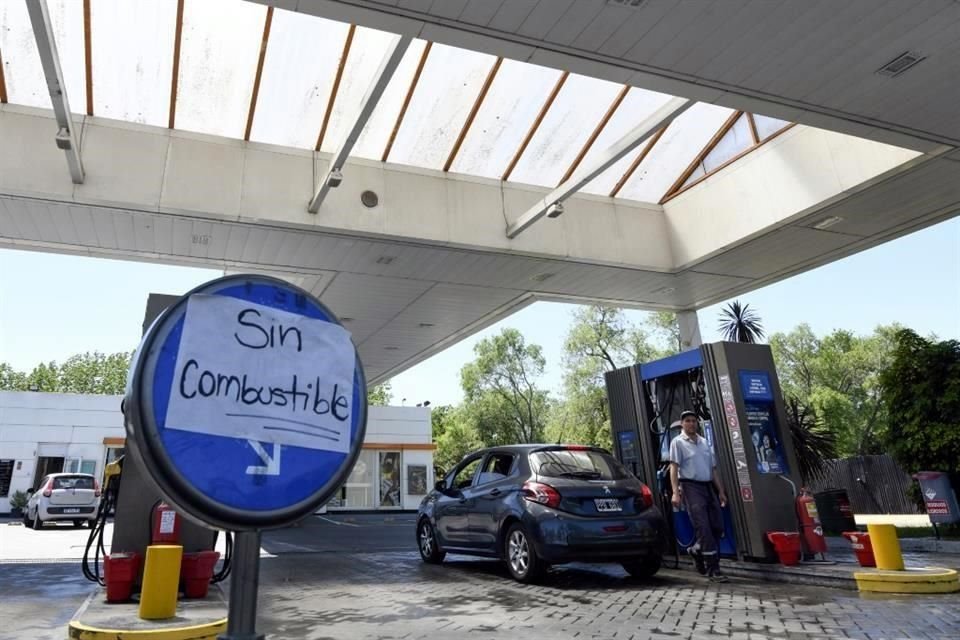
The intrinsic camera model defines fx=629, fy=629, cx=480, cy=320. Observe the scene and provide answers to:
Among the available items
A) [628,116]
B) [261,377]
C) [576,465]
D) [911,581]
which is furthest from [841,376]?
[261,377]

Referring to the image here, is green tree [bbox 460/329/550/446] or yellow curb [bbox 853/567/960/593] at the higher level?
green tree [bbox 460/329/550/446]

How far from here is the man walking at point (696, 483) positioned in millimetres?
6578

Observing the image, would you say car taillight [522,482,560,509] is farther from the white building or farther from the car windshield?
the white building

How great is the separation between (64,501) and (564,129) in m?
15.9

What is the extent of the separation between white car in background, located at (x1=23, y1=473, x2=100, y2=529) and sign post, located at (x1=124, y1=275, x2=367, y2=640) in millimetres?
18207

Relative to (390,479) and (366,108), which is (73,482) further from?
(366,108)

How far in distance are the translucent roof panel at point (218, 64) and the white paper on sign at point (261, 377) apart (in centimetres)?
766

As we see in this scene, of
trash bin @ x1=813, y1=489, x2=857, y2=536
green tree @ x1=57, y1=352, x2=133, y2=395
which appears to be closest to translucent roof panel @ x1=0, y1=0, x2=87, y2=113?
trash bin @ x1=813, y1=489, x2=857, y2=536

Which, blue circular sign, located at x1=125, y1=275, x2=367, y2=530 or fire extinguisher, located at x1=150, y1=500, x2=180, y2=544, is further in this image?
fire extinguisher, located at x1=150, y1=500, x2=180, y2=544

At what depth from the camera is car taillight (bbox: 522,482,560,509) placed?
605 cm

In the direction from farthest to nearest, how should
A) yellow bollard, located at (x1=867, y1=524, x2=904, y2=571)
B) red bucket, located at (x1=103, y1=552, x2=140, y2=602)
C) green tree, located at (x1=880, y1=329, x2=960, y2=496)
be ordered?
1. green tree, located at (x1=880, y1=329, x2=960, y2=496)
2. yellow bollard, located at (x1=867, y1=524, x2=904, y2=571)
3. red bucket, located at (x1=103, y1=552, x2=140, y2=602)

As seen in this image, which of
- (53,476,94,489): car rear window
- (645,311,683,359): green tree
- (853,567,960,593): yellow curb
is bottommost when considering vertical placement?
(853,567,960,593): yellow curb

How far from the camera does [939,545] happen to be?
770cm

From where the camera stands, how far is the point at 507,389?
42031mm
